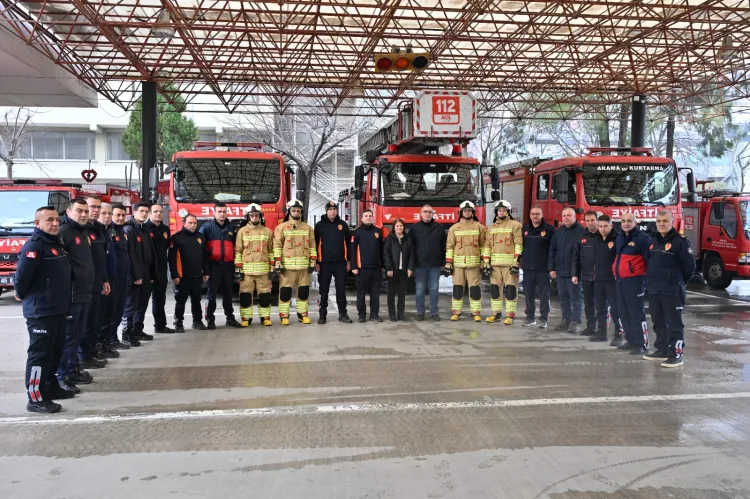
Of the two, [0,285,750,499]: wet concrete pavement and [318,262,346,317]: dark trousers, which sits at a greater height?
[318,262,346,317]: dark trousers

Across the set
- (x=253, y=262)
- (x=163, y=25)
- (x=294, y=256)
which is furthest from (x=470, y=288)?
(x=163, y=25)

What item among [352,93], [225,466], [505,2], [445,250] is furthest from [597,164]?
[352,93]

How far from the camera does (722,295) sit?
1527cm

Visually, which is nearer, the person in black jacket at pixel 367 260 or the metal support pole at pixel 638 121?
the person in black jacket at pixel 367 260

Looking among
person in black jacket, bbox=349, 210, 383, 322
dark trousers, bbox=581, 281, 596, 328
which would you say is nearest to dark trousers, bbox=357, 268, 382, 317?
person in black jacket, bbox=349, 210, 383, 322

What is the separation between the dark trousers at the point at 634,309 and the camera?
332 inches

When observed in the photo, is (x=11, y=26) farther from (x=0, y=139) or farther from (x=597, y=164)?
(x=0, y=139)

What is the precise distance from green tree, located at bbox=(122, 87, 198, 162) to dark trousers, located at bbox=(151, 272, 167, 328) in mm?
22353

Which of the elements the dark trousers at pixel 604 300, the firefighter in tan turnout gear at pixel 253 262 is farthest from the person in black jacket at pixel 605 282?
the firefighter in tan turnout gear at pixel 253 262

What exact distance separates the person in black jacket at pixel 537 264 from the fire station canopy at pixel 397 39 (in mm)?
5908

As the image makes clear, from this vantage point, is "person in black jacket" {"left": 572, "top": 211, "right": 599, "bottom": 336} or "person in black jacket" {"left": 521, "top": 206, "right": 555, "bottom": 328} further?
"person in black jacket" {"left": 521, "top": 206, "right": 555, "bottom": 328}

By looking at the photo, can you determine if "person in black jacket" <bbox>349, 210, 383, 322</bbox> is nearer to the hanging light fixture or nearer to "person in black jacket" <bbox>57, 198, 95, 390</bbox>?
"person in black jacket" <bbox>57, 198, 95, 390</bbox>

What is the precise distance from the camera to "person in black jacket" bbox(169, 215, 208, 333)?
9867mm

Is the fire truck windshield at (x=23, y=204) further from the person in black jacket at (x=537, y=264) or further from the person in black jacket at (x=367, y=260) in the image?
the person in black jacket at (x=537, y=264)
